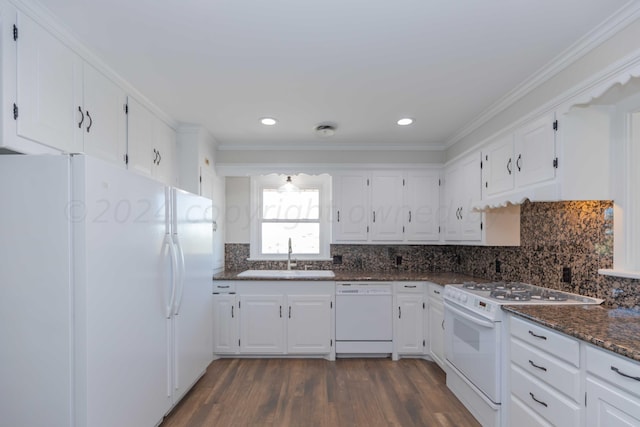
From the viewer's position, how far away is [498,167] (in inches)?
113

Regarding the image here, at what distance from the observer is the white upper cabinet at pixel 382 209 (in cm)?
414

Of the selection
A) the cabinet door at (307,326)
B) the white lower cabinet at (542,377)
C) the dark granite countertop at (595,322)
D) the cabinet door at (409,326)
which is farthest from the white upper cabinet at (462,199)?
the cabinet door at (307,326)

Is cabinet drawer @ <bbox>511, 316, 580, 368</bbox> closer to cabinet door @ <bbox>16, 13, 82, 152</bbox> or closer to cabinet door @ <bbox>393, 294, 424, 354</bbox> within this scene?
cabinet door @ <bbox>393, 294, 424, 354</bbox>

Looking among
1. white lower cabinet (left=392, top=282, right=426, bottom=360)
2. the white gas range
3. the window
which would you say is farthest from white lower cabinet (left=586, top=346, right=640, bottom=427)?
the window

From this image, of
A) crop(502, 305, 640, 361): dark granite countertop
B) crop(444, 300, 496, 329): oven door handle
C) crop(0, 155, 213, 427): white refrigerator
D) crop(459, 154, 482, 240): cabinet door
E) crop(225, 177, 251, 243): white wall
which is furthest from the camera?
crop(225, 177, 251, 243): white wall

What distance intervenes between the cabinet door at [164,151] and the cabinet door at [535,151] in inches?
115

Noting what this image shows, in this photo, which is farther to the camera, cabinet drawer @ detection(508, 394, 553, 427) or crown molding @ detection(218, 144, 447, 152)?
crown molding @ detection(218, 144, 447, 152)

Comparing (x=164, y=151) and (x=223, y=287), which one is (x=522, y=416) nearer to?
(x=223, y=287)

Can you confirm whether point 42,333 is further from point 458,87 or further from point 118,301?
point 458,87

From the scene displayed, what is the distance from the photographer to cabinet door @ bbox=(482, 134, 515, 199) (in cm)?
269

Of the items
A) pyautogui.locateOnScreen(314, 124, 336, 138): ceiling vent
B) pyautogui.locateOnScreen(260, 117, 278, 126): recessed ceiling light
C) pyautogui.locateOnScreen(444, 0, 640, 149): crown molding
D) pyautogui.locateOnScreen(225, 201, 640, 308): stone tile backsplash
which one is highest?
pyautogui.locateOnScreen(444, 0, 640, 149): crown molding

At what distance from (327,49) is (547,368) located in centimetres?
212

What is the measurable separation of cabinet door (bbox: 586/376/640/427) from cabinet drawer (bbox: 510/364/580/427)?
0.09 metres

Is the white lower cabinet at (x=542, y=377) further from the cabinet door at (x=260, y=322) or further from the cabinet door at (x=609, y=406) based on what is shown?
the cabinet door at (x=260, y=322)
